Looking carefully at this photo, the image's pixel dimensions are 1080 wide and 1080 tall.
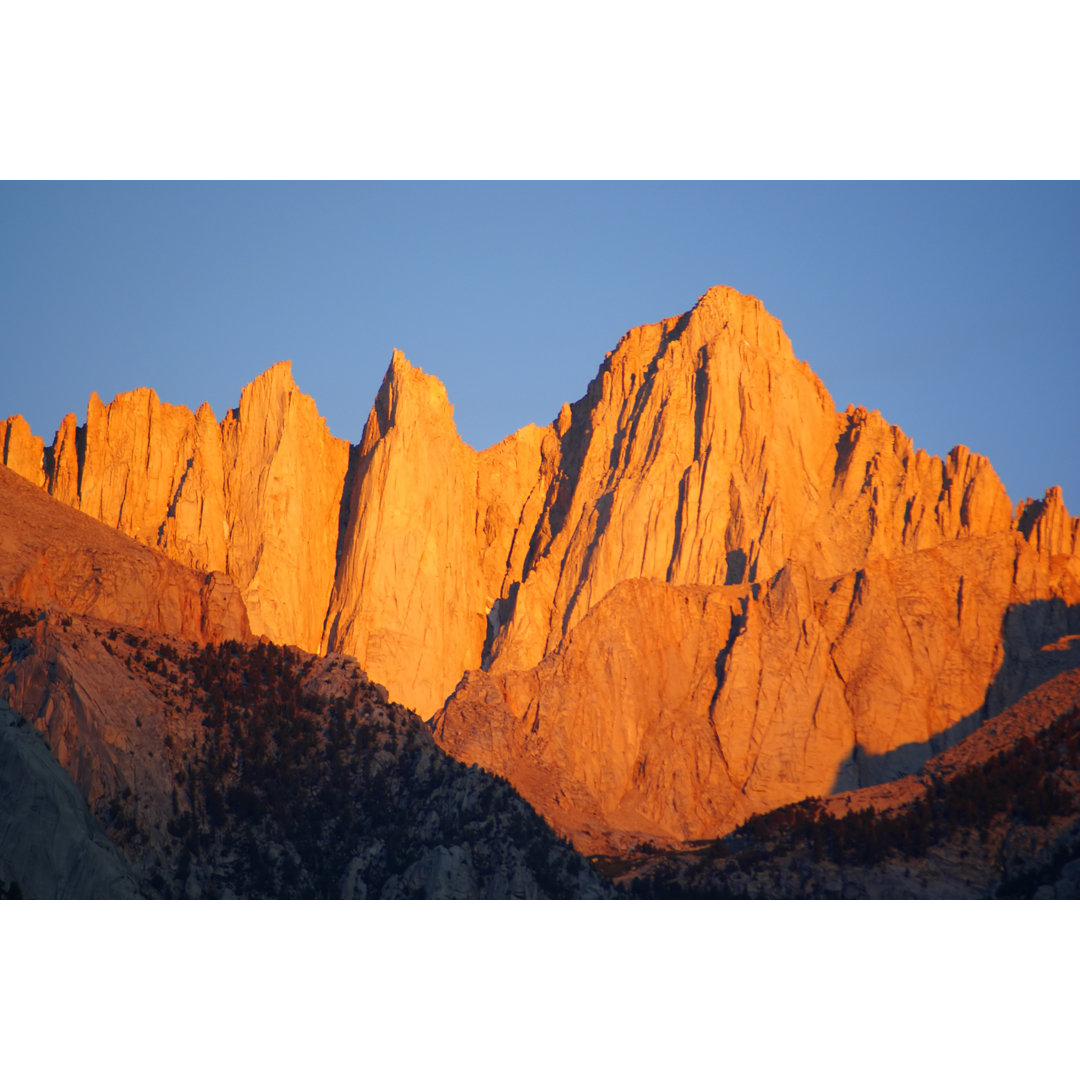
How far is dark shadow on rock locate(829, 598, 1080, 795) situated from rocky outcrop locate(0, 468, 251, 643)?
32761 millimetres

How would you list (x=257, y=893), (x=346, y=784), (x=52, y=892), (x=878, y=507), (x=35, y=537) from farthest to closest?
1. (x=878, y=507)
2. (x=35, y=537)
3. (x=346, y=784)
4. (x=257, y=893)
5. (x=52, y=892)

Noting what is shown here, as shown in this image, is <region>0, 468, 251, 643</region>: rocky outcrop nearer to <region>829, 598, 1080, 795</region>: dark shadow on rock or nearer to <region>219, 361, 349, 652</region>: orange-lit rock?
<region>219, 361, 349, 652</region>: orange-lit rock

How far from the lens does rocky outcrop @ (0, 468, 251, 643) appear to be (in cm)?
8312

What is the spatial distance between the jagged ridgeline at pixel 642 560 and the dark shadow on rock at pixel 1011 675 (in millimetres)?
175

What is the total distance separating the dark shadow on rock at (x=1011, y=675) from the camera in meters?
100

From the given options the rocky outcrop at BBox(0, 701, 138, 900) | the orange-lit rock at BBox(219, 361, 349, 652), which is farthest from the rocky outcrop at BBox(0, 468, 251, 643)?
the orange-lit rock at BBox(219, 361, 349, 652)

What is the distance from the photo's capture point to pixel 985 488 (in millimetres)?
118625

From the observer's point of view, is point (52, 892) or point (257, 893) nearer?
point (52, 892)

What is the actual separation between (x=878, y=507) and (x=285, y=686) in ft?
186

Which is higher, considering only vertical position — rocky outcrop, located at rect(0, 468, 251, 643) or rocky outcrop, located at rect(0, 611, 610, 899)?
rocky outcrop, located at rect(0, 468, 251, 643)

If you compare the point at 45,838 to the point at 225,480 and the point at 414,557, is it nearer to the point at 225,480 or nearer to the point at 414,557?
the point at 414,557

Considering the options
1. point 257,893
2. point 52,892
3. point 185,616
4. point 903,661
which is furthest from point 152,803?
point 903,661

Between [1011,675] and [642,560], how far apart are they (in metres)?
24.2

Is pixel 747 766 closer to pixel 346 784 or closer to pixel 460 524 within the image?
pixel 460 524
